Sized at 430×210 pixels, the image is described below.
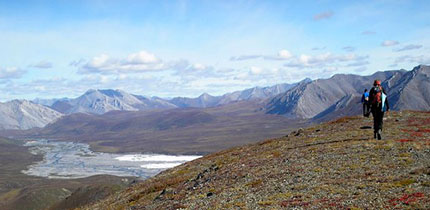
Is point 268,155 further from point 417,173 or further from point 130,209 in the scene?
point 417,173

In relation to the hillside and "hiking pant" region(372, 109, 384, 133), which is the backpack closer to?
"hiking pant" region(372, 109, 384, 133)

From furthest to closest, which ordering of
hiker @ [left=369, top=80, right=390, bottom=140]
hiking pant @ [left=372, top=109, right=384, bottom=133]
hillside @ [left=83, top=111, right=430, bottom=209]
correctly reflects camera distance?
1. hiking pant @ [left=372, top=109, right=384, bottom=133]
2. hiker @ [left=369, top=80, right=390, bottom=140]
3. hillside @ [left=83, top=111, right=430, bottom=209]

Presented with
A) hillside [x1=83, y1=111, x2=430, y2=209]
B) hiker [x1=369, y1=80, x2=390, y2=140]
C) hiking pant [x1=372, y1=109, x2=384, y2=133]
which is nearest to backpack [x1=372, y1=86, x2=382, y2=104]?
hiker [x1=369, y1=80, x2=390, y2=140]

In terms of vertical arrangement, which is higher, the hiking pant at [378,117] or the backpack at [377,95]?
the backpack at [377,95]

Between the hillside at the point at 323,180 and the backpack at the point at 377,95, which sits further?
the backpack at the point at 377,95

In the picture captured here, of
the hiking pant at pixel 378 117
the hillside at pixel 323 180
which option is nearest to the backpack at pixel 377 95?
the hiking pant at pixel 378 117

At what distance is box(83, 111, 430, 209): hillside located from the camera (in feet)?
67.3

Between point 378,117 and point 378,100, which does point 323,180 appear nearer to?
point 378,100

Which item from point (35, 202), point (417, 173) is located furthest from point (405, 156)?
point (35, 202)

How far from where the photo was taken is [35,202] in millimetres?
193375

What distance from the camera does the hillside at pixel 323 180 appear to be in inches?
808

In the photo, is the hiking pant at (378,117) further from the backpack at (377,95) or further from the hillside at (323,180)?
the hillside at (323,180)

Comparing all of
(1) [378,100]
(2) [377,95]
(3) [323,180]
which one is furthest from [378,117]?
(3) [323,180]

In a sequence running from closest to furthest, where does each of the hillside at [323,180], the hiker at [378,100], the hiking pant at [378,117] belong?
1. the hillside at [323,180]
2. the hiker at [378,100]
3. the hiking pant at [378,117]
